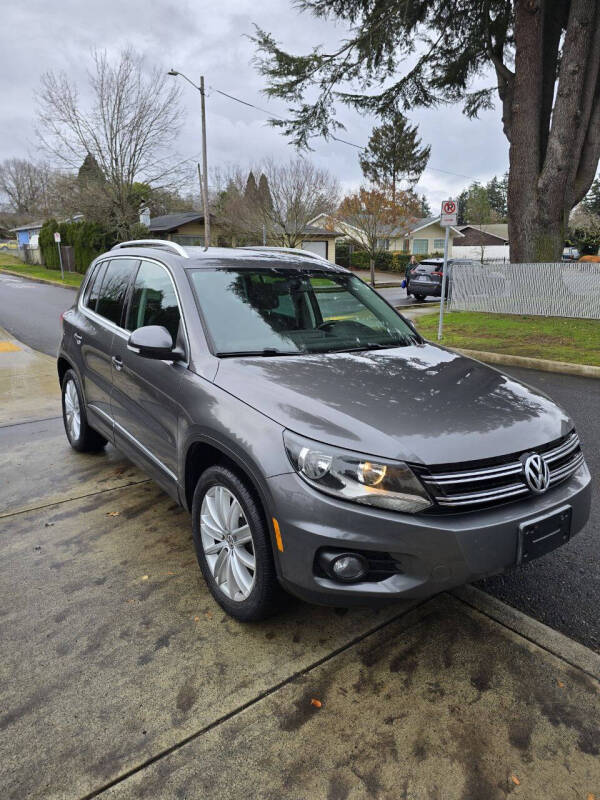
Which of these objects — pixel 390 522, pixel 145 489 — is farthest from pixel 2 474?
pixel 390 522

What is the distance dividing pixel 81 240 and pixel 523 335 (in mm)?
31305

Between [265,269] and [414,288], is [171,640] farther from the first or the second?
[414,288]

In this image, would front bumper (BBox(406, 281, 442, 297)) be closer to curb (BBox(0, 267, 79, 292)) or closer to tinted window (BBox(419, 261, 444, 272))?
tinted window (BBox(419, 261, 444, 272))

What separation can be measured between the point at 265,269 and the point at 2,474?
108 inches

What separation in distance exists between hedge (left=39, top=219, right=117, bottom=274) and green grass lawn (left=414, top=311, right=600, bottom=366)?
79.4 ft

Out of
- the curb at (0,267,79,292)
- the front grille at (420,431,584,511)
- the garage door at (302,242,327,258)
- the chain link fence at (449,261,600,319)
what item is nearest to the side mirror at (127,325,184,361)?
the front grille at (420,431,584,511)

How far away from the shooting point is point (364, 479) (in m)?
2.05

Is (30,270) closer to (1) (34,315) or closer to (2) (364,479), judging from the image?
(1) (34,315)

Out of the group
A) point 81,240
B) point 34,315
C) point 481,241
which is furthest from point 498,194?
point 34,315

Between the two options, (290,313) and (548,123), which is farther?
(548,123)

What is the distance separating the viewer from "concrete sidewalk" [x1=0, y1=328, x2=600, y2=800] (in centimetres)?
180

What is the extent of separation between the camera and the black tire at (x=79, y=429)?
4539 mm

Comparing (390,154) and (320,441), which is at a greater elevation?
(390,154)

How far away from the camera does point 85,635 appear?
97.9 inches
